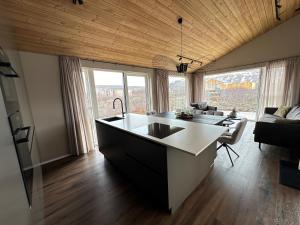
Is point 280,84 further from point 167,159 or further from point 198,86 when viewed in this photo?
point 167,159

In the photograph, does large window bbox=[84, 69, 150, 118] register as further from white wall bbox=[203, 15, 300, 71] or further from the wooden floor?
white wall bbox=[203, 15, 300, 71]

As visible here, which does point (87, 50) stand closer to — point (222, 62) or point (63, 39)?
point (63, 39)

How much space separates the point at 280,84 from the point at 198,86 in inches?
116

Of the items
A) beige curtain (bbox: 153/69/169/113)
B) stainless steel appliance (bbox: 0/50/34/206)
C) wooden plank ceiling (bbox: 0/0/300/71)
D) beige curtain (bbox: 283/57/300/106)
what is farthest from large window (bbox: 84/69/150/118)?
beige curtain (bbox: 283/57/300/106)

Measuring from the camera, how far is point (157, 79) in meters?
5.00

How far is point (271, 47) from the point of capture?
4.59 m

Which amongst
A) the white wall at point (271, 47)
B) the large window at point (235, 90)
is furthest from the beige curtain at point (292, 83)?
the large window at point (235, 90)

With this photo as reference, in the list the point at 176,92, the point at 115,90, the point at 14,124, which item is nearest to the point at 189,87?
the point at 176,92

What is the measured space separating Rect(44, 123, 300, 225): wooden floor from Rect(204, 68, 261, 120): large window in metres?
3.65

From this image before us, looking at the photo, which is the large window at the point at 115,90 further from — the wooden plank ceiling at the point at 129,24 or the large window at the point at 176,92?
the large window at the point at 176,92

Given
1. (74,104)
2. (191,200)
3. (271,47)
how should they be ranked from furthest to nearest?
(271,47) < (74,104) < (191,200)

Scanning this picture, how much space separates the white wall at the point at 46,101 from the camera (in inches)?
102

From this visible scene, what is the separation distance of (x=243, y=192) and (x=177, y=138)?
1345 mm

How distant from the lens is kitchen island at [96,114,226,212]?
4.53 ft
